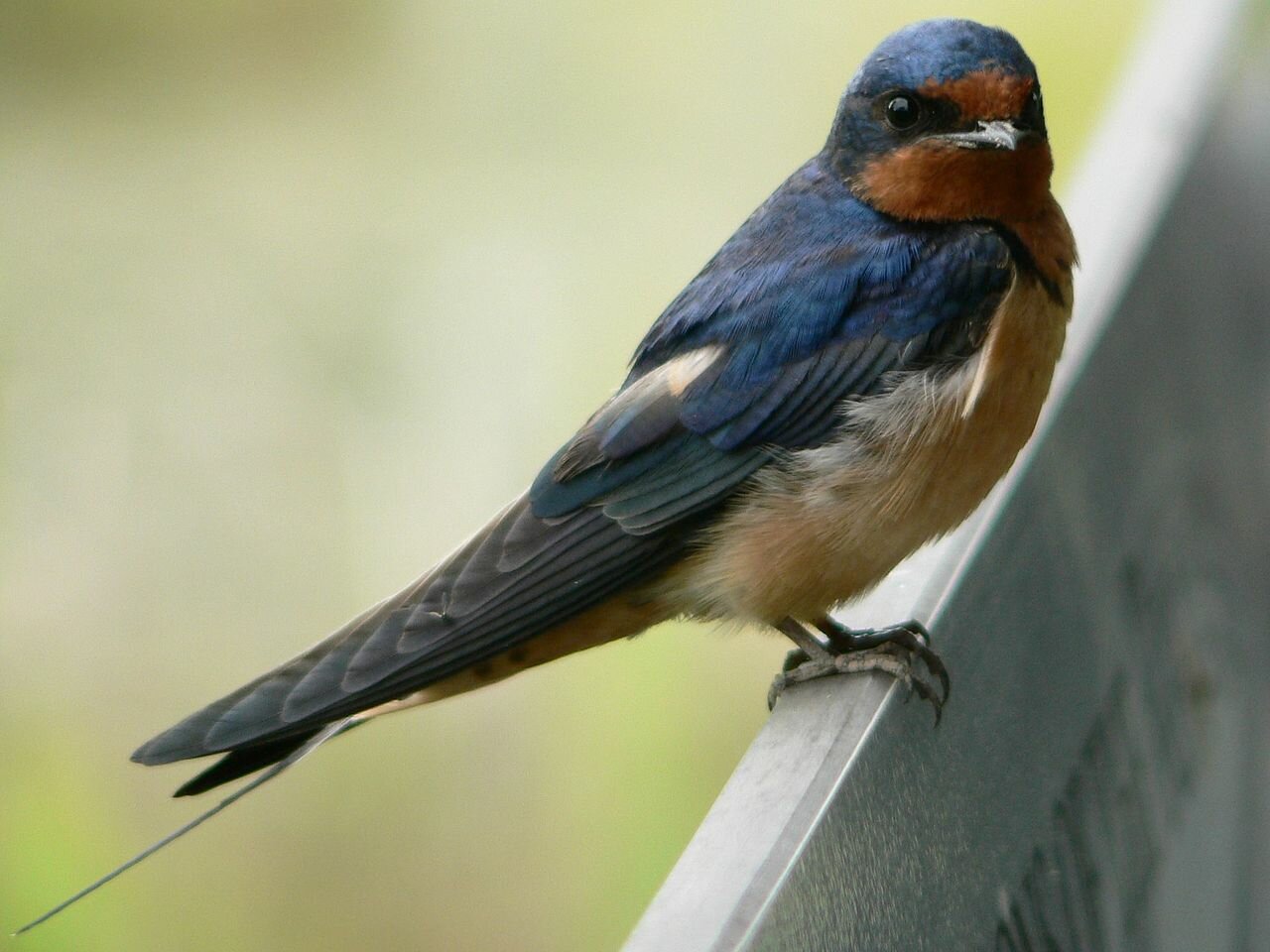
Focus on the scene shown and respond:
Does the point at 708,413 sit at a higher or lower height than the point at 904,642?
higher

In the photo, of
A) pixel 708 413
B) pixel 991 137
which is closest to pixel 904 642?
pixel 708 413

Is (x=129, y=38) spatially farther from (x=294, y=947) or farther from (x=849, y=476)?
(x=849, y=476)

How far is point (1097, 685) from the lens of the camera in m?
1.81

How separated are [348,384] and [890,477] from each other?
1885 mm

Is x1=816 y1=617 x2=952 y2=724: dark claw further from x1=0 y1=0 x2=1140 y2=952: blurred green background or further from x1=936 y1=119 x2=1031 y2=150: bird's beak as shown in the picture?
x1=936 y1=119 x2=1031 y2=150: bird's beak

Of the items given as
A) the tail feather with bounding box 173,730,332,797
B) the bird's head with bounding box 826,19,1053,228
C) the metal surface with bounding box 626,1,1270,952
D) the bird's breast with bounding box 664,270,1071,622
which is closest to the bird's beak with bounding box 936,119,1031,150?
the bird's head with bounding box 826,19,1053,228

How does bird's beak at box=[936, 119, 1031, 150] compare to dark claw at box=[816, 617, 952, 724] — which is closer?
dark claw at box=[816, 617, 952, 724]

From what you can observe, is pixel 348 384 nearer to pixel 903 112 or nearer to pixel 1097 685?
pixel 903 112

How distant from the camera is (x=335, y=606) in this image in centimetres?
319

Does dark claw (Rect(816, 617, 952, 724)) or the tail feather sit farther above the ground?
the tail feather

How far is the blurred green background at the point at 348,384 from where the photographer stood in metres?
2.86

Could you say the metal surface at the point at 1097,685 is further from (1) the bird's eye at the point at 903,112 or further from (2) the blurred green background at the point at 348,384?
(2) the blurred green background at the point at 348,384

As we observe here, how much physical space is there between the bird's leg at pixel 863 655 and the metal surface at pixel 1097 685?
2 cm

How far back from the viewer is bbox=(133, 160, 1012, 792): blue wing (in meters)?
1.85
